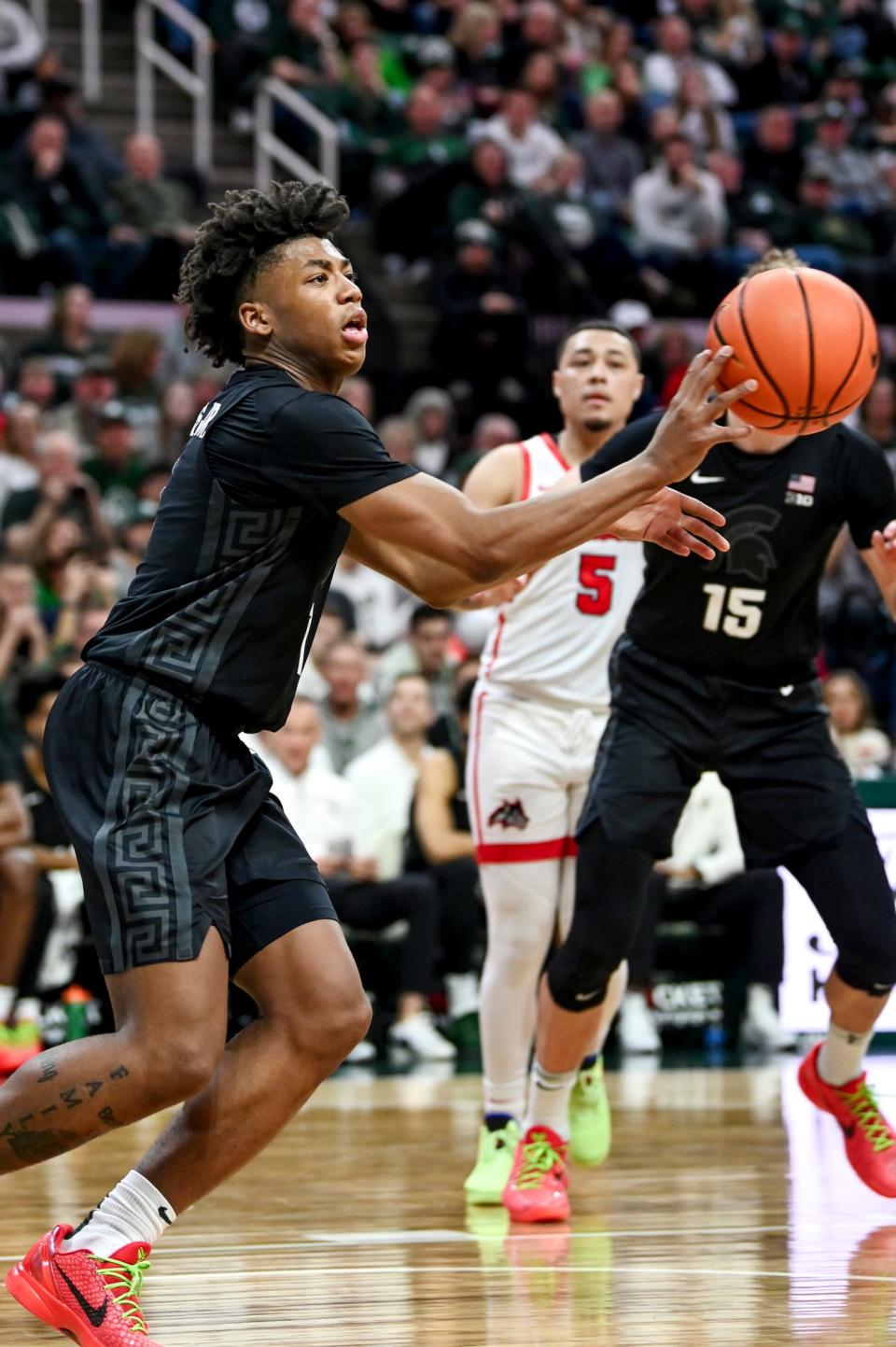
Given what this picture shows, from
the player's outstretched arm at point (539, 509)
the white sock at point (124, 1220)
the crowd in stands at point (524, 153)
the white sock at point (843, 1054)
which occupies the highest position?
the crowd in stands at point (524, 153)

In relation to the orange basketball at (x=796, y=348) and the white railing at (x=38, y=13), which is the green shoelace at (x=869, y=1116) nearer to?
the orange basketball at (x=796, y=348)

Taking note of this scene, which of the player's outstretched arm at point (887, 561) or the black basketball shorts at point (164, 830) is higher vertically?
the player's outstretched arm at point (887, 561)

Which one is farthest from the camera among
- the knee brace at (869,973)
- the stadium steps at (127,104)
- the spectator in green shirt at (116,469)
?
the stadium steps at (127,104)

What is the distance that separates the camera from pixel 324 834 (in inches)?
→ 380

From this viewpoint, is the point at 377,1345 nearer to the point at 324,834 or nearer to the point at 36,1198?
the point at 36,1198

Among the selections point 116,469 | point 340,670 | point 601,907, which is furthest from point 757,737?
point 116,469

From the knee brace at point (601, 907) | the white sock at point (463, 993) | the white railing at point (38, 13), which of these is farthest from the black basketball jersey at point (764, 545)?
the white railing at point (38, 13)

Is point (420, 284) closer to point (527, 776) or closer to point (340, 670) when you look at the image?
point (340, 670)

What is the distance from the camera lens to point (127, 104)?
15477 millimetres

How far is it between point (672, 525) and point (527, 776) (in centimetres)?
214

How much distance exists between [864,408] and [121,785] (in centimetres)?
1112

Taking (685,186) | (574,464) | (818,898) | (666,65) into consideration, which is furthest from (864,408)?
(818,898)

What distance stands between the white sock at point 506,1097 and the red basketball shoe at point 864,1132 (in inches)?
34.0

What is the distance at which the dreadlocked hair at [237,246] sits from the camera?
13.6 feet
